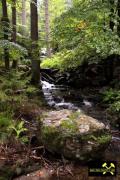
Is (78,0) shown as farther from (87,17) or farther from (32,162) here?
(32,162)

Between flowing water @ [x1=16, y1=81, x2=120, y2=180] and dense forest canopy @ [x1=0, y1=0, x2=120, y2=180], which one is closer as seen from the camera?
flowing water @ [x1=16, y1=81, x2=120, y2=180]

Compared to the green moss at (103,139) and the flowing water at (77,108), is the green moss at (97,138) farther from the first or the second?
the flowing water at (77,108)

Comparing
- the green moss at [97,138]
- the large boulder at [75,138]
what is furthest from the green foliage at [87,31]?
the green moss at [97,138]

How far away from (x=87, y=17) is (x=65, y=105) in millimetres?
3646

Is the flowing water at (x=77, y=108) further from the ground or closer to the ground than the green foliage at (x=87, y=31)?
closer to the ground

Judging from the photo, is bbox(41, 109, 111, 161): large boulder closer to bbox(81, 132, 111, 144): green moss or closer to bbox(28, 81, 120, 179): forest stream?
bbox(81, 132, 111, 144): green moss

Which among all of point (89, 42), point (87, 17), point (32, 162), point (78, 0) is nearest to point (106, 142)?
point (32, 162)

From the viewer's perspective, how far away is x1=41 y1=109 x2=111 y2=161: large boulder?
675 cm

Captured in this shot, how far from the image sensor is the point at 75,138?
22.1 feet

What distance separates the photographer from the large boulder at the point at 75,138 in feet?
22.2

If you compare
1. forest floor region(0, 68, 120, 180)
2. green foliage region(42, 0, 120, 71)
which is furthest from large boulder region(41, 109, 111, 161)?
green foliage region(42, 0, 120, 71)

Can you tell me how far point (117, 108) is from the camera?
31.5ft

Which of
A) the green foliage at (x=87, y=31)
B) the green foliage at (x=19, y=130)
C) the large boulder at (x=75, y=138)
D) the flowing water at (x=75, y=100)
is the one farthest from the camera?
the flowing water at (x=75, y=100)

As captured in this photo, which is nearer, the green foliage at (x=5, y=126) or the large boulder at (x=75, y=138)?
the large boulder at (x=75, y=138)
